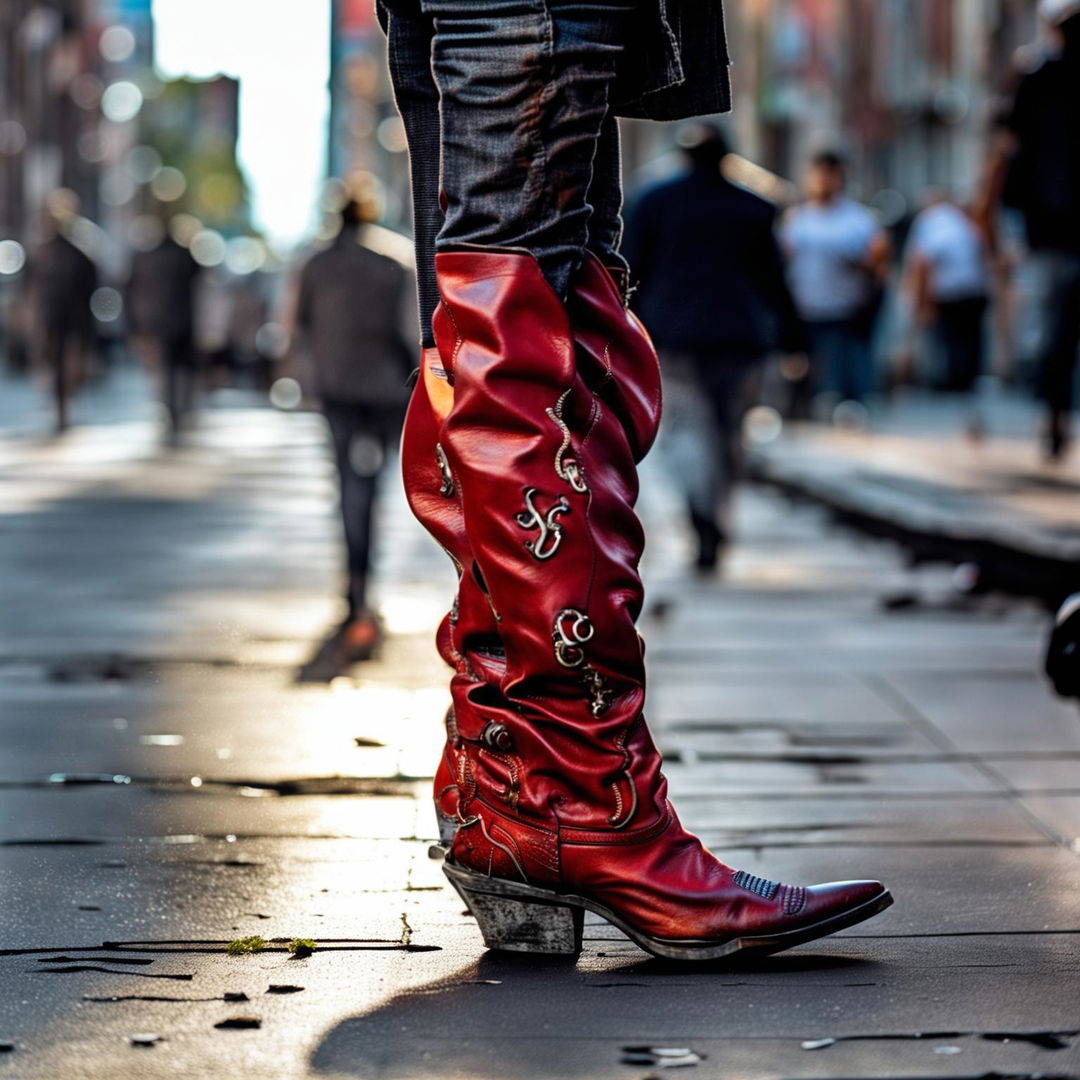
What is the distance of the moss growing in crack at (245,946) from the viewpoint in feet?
9.97

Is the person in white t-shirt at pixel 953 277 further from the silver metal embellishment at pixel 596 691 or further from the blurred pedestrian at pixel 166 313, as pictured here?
the silver metal embellishment at pixel 596 691

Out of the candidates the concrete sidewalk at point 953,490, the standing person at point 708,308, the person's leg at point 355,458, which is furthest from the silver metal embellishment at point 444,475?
the standing person at point 708,308

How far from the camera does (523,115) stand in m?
2.91

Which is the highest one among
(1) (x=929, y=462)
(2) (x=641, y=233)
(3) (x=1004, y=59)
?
(3) (x=1004, y=59)

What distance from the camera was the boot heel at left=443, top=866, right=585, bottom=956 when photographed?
2998 millimetres

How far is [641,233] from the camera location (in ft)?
30.8

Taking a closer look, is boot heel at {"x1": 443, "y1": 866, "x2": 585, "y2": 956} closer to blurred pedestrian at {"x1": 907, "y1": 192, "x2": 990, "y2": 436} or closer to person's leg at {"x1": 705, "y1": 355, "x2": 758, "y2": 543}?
person's leg at {"x1": 705, "y1": 355, "x2": 758, "y2": 543}

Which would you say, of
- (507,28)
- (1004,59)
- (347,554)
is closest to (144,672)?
(347,554)

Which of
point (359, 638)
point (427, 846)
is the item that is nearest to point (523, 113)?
point (427, 846)

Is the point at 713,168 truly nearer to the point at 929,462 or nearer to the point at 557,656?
the point at 929,462

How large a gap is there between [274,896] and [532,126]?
125cm

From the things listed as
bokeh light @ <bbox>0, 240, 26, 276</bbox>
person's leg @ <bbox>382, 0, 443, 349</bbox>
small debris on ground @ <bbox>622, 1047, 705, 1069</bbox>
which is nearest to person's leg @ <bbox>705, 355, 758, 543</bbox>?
person's leg @ <bbox>382, 0, 443, 349</bbox>

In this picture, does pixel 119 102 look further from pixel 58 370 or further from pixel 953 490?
pixel 953 490

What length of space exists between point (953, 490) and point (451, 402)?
26.5 ft
